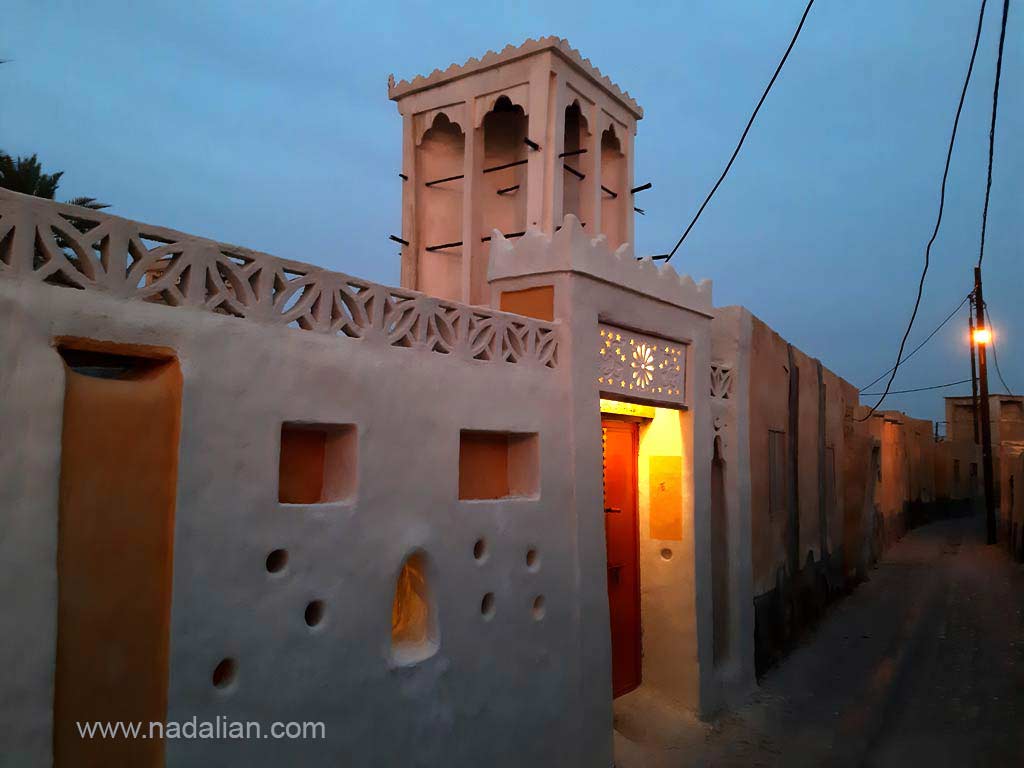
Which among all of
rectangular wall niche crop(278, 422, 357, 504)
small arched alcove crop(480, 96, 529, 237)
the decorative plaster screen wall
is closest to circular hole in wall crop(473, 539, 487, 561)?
rectangular wall niche crop(278, 422, 357, 504)

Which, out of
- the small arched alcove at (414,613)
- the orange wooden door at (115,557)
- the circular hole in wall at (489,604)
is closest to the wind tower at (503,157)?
the circular hole in wall at (489,604)

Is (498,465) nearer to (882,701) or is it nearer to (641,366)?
(641,366)

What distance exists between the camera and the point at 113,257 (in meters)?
3.13

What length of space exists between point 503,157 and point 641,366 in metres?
4.40

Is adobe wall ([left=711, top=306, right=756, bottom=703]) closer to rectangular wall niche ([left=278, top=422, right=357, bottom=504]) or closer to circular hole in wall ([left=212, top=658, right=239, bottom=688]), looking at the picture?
rectangular wall niche ([left=278, top=422, right=357, bottom=504])

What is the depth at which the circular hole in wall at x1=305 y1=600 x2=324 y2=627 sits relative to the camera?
12.7 feet

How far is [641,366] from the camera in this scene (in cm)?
648

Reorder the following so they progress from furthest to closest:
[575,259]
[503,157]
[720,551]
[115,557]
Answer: [503,157]
[720,551]
[575,259]
[115,557]

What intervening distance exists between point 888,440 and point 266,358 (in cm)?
1945

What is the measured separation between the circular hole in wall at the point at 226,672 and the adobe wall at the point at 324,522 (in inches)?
0.9

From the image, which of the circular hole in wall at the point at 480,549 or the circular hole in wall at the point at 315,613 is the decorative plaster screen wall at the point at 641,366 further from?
the circular hole in wall at the point at 315,613

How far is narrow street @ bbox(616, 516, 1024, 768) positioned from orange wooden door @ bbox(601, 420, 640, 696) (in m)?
0.35

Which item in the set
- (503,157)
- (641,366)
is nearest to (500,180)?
(503,157)

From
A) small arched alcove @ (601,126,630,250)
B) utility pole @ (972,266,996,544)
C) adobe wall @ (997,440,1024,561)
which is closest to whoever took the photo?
small arched alcove @ (601,126,630,250)
